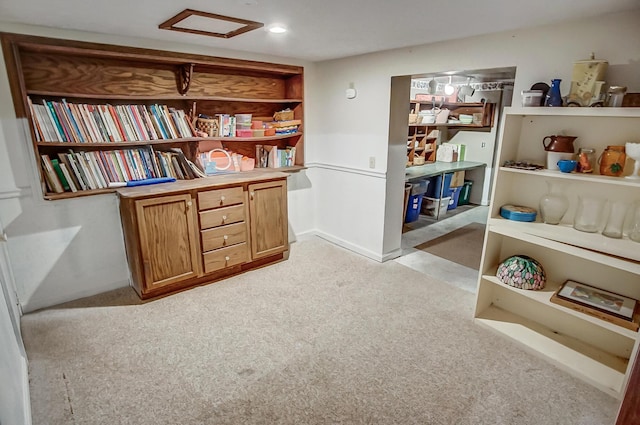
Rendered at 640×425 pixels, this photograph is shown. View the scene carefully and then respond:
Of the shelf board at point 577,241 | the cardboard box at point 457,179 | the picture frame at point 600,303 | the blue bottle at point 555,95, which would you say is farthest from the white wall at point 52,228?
the cardboard box at point 457,179

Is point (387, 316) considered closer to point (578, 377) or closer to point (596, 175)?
point (578, 377)

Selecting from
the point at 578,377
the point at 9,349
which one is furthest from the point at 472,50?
the point at 9,349

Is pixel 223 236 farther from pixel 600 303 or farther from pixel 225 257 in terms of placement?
pixel 600 303

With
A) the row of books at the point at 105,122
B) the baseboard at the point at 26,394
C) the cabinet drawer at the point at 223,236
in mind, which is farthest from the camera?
the cabinet drawer at the point at 223,236

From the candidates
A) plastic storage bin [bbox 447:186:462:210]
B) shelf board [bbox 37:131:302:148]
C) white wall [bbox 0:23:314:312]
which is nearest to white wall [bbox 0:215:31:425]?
white wall [bbox 0:23:314:312]

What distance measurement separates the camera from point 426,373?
2037mm

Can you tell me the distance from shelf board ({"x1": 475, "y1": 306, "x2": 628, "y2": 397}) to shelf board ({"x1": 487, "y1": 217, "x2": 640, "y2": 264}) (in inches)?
25.4

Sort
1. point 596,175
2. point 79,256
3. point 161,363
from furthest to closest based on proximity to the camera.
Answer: point 79,256, point 161,363, point 596,175

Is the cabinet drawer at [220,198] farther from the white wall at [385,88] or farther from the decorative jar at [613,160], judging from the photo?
the decorative jar at [613,160]

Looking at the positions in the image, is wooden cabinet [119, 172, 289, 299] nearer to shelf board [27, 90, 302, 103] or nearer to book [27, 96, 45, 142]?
book [27, 96, 45, 142]

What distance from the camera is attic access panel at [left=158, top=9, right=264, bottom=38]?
2.00 meters

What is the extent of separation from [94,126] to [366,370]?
258 centimetres

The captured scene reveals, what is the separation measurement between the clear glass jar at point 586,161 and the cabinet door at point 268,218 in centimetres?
231

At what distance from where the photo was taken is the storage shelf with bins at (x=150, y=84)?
7.79 feet
